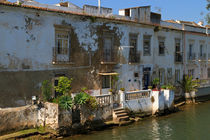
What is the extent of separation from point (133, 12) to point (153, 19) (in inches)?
111

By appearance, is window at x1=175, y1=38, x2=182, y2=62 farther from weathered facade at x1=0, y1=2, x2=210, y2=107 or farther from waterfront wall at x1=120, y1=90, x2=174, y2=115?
waterfront wall at x1=120, y1=90, x2=174, y2=115

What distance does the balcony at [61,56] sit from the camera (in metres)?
16.8

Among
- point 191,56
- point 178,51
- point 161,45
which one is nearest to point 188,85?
point 178,51

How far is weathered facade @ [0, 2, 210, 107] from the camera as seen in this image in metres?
15.0

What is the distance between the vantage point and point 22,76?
15.4 m

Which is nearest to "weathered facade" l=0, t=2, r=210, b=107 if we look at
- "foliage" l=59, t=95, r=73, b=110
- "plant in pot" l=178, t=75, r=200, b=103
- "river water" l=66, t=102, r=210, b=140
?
"plant in pot" l=178, t=75, r=200, b=103

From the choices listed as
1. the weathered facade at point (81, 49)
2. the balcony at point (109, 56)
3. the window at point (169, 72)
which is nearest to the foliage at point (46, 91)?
the weathered facade at point (81, 49)

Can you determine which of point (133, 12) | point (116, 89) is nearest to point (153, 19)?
point (133, 12)

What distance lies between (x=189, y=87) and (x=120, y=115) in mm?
12571

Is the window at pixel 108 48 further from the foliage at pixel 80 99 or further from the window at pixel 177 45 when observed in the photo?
the window at pixel 177 45

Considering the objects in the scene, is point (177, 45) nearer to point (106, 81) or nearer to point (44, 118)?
point (106, 81)

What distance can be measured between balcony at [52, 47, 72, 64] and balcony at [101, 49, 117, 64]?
3211 mm

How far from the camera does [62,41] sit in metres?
17.4

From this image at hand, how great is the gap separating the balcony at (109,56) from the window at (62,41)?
3.34m
